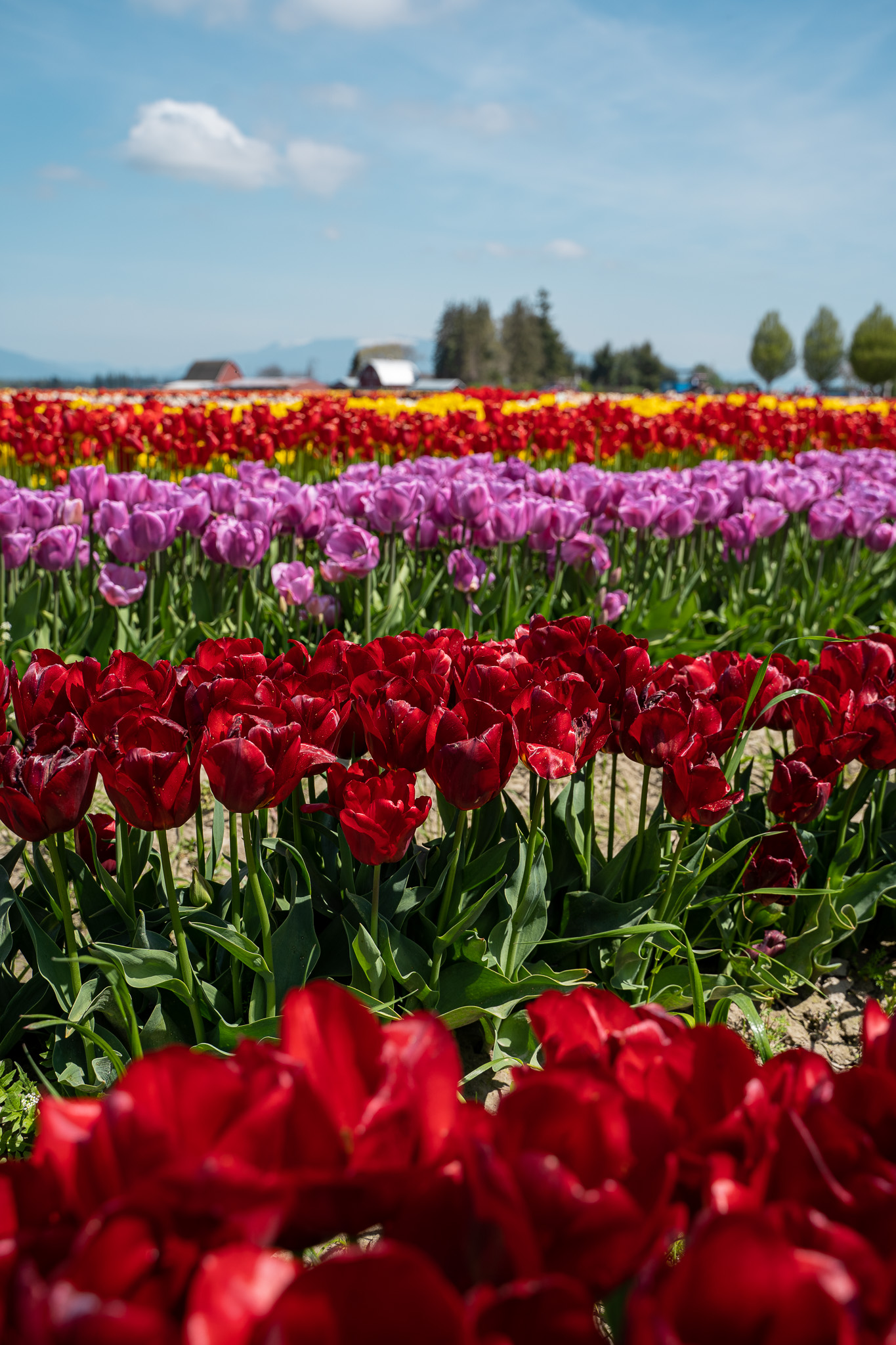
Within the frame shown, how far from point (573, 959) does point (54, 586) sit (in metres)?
3.11

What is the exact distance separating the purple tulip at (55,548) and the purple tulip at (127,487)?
59 centimetres

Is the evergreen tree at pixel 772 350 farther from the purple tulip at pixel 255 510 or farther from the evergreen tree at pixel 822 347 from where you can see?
the purple tulip at pixel 255 510

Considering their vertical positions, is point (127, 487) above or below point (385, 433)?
below

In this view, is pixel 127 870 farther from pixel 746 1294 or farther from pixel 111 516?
pixel 111 516

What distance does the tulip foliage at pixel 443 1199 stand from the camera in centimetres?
68

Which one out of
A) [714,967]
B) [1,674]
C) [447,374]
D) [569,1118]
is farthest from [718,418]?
[447,374]

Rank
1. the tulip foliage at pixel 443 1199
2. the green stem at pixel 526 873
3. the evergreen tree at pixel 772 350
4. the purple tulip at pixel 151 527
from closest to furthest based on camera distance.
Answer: the tulip foliage at pixel 443 1199 → the green stem at pixel 526 873 → the purple tulip at pixel 151 527 → the evergreen tree at pixel 772 350

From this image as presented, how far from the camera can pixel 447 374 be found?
3664 inches

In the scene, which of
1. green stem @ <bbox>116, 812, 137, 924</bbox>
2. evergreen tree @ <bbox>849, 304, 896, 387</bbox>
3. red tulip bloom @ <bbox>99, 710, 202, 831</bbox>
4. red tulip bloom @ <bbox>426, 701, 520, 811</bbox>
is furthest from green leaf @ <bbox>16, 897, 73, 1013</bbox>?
evergreen tree @ <bbox>849, 304, 896, 387</bbox>

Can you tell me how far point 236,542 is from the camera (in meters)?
4.18

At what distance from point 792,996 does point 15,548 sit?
358cm

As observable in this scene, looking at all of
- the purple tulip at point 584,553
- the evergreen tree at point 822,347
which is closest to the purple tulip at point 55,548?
the purple tulip at point 584,553

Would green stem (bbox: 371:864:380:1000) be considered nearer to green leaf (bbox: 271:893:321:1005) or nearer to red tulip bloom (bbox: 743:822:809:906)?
green leaf (bbox: 271:893:321:1005)

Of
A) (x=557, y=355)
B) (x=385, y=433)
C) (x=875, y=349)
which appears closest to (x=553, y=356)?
(x=557, y=355)
